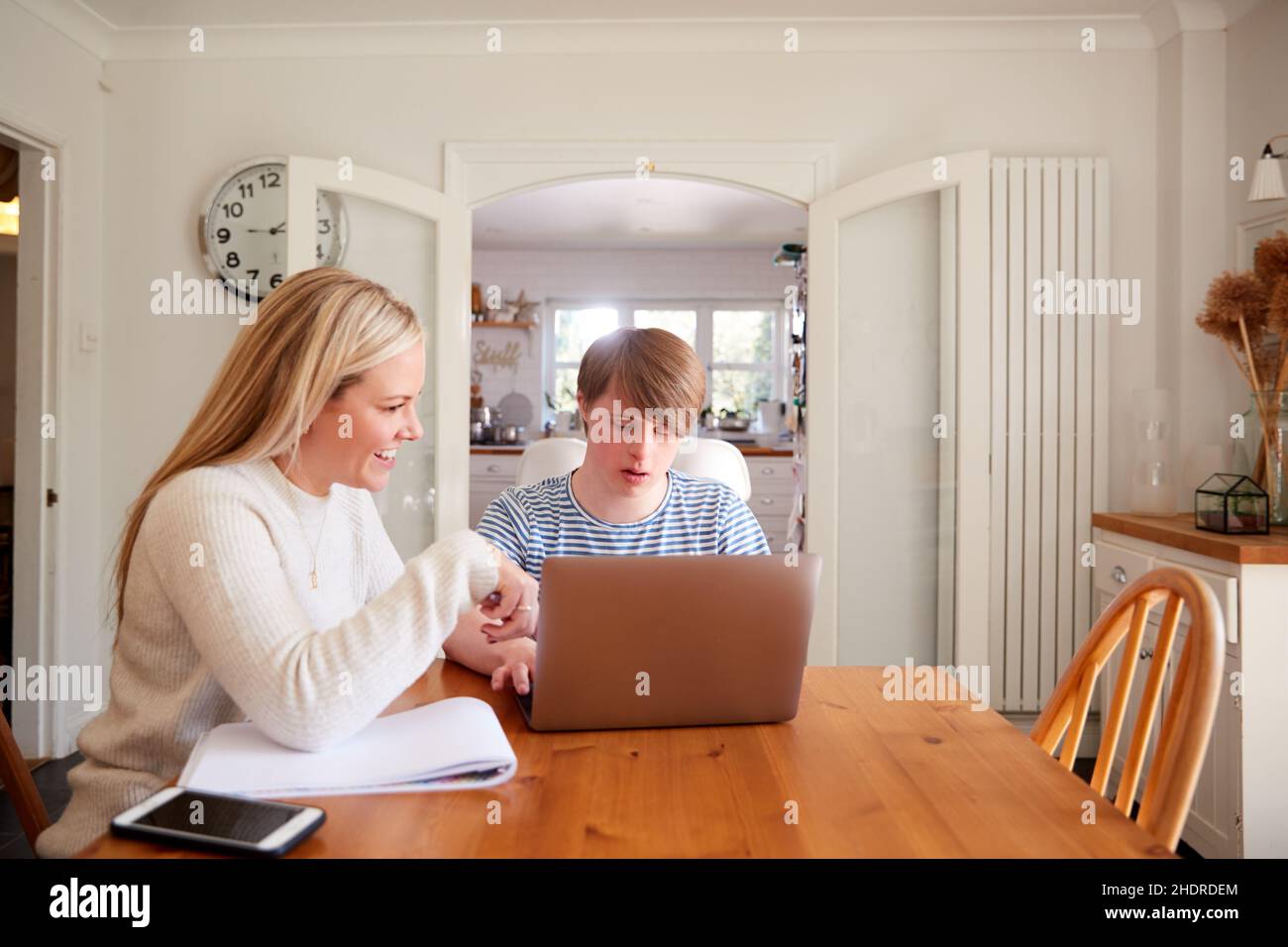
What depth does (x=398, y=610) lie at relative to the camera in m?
0.95

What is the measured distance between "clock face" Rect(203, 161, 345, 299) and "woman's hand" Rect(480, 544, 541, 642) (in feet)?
8.05

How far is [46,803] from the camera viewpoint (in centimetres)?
268

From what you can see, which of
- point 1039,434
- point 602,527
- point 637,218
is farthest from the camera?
point 637,218

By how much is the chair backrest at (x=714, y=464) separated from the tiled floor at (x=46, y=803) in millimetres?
1684

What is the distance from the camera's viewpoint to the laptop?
0.99 m

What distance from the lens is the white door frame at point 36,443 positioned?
10.00 ft

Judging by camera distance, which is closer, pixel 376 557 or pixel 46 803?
pixel 376 557

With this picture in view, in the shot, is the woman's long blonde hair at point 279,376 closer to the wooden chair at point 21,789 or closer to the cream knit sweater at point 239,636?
the cream knit sweater at point 239,636

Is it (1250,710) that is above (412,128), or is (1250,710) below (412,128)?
below

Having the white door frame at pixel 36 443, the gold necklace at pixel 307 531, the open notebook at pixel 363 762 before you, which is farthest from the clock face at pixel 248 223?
the open notebook at pixel 363 762

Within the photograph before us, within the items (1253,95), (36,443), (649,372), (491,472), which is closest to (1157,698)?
(649,372)

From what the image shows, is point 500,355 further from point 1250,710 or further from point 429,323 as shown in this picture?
point 1250,710

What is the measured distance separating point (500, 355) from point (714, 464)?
5.41 metres

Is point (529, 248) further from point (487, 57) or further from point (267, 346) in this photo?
point (267, 346)
